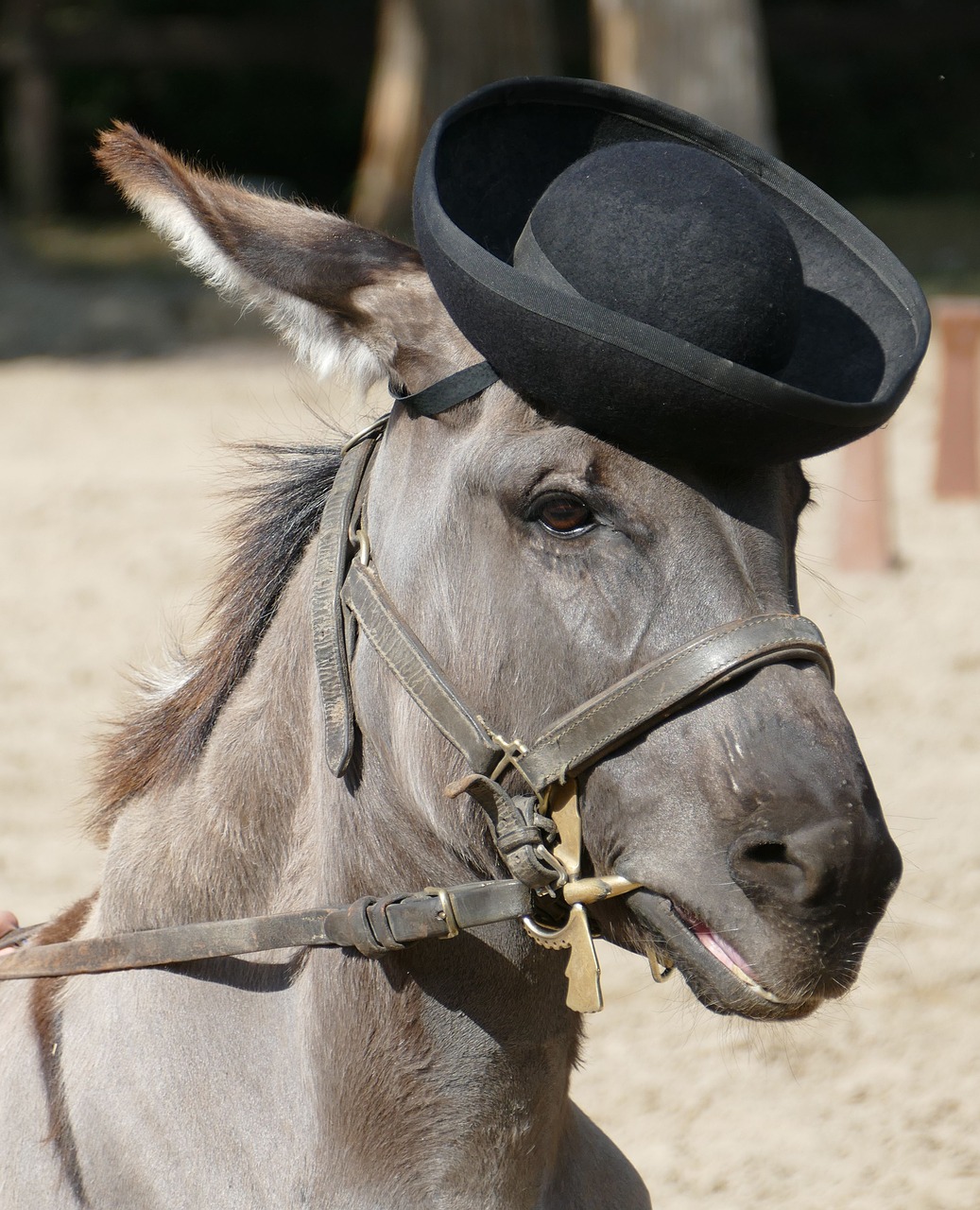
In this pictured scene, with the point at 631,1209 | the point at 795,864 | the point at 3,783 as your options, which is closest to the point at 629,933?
the point at 795,864

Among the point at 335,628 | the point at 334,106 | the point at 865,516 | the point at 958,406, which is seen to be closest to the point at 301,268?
the point at 335,628

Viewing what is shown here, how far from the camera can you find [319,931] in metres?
2.10

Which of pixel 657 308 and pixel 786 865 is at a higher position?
pixel 657 308

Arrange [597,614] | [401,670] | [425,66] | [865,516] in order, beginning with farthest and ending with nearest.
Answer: [425,66]
[865,516]
[401,670]
[597,614]

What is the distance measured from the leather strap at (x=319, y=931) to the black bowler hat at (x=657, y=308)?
680 millimetres

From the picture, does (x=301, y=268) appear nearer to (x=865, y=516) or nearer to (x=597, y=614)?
(x=597, y=614)

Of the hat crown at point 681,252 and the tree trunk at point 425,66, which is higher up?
the hat crown at point 681,252

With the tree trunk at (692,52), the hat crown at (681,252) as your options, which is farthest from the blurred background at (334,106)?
the hat crown at (681,252)

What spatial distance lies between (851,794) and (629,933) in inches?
15.3

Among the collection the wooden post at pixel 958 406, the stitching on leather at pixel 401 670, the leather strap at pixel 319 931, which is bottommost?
the wooden post at pixel 958 406

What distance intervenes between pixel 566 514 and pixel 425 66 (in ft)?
53.7

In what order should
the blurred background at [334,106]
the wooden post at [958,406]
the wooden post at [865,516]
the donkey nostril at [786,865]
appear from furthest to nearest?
the blurred background at [334,106] → the wooden post at [958,406] → the wooden post at [865,516] → the donkey nostril at [786,865]

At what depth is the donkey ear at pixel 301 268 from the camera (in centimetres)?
205

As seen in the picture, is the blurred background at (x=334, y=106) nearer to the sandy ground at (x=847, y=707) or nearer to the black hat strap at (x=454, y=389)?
the sandy ground at (x=847, y=707)
